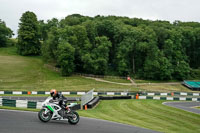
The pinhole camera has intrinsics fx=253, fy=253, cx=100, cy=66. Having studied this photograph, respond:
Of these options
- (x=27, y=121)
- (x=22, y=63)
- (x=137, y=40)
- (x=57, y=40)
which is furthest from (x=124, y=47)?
(x=27, y=121)

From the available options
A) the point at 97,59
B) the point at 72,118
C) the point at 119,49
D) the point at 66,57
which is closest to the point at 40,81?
the point at 66,57

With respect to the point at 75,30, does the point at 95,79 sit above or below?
below

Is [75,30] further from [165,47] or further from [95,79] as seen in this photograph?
[165,47]

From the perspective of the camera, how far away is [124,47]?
75500 mm

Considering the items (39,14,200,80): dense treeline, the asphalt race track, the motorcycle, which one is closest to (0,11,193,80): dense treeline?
(39,14,200,80): dense treeline

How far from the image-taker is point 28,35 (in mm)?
87875

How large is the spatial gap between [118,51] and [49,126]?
6406 cm

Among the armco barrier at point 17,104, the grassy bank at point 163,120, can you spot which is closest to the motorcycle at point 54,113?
the grassy bank at point 163,120

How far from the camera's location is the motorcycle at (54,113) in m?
14.7

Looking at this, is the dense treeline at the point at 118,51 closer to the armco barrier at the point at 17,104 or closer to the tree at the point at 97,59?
the tree at the point at 97,59

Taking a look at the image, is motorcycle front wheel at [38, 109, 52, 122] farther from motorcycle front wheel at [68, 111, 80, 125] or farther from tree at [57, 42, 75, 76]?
tree at [57, 42, 75, 76]

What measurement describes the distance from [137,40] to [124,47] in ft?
19.5

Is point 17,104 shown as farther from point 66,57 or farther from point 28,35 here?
point 28,35

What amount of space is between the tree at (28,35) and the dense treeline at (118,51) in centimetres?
1190
